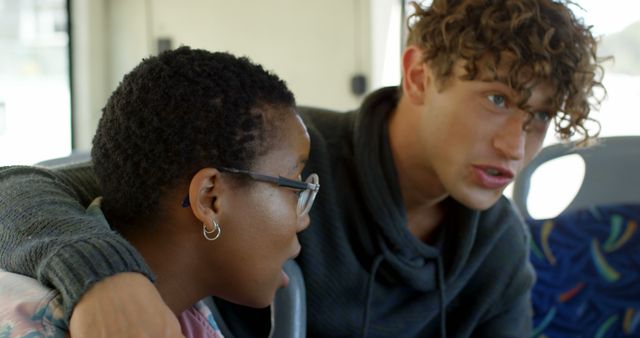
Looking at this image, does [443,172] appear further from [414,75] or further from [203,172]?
[203,172]

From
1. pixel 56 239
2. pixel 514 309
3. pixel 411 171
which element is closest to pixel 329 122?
pixel 411 171

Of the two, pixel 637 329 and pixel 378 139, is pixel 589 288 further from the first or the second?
pixel 378 139

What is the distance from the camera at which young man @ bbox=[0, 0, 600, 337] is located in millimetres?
1361

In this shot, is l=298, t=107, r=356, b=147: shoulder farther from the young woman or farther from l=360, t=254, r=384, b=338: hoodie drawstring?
the young woman

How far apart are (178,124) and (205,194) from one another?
0.09 m

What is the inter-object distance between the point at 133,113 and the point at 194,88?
0.08 meters

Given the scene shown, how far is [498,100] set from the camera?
1386 mm

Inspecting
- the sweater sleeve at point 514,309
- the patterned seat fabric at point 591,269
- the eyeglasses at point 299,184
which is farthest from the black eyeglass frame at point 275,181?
the patterned seat fabric at point 591,269

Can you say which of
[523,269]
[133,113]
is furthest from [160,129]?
[523,269]

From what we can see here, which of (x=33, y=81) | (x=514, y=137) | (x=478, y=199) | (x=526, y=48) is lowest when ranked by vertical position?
(x=33, y=81)

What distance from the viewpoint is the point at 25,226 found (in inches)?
34.5

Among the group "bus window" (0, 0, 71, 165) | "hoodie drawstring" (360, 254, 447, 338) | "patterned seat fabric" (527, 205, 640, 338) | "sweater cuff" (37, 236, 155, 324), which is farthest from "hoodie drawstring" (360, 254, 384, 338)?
"bus window" (0, 0, 71, 165)

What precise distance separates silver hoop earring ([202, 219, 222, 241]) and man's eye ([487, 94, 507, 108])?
639 mm

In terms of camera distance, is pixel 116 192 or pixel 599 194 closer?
pixel 116 192
